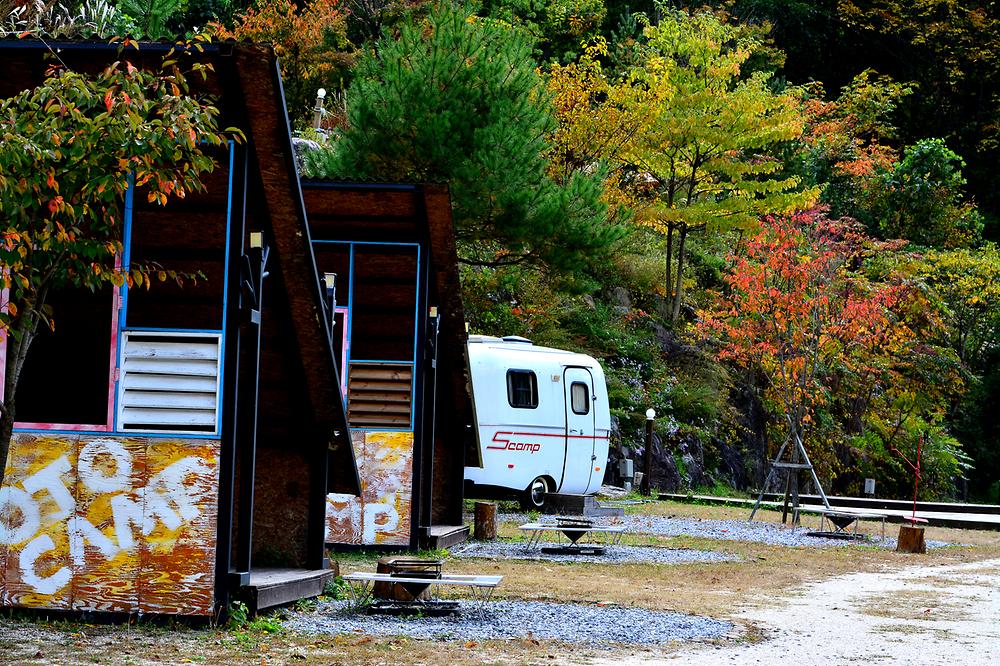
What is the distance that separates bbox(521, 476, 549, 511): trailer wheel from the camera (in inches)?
848

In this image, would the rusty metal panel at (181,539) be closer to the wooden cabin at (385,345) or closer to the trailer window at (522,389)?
the wooden cabin at (385,345)

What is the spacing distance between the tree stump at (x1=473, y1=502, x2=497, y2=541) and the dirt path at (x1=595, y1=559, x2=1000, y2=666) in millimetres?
4547

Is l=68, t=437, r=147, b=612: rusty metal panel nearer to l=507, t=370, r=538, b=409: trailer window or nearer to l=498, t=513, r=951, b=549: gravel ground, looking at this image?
l=498, t=513, r=951, b=549: gravel ground

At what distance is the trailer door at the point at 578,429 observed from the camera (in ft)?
71.2

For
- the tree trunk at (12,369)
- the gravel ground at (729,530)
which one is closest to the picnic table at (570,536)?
the gravel ground at (729,530)

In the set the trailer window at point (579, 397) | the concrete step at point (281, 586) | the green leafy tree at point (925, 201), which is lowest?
the concrete step at point (281, 586)

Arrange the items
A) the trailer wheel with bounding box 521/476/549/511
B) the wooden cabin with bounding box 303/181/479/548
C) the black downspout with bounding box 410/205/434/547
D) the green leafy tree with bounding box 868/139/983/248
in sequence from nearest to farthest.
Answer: the wooden cabin with bounding box 303/181/479/548
the black downspout with bounding box 410/205/434/547
the trailer wheel with bounding box 521/476/549/511
the green leafy tree with bounding box 868/139/983/248

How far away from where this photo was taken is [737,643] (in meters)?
8.52

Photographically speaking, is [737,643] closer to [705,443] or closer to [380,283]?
[380,283]

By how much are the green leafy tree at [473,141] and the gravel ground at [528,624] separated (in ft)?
37.3

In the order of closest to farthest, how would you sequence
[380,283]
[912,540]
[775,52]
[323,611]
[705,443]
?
[323,611], [380,283], [912,540], [705,443], [775,52]

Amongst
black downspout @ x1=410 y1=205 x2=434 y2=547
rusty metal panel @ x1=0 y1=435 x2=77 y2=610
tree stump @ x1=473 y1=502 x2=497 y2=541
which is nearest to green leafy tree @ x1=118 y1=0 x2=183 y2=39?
tree stump @ x1=473 y1=502 x2=497 y2=541

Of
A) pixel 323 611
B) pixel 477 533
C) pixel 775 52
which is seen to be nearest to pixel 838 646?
pixel 323 611

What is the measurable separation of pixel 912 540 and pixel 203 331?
12206mm
